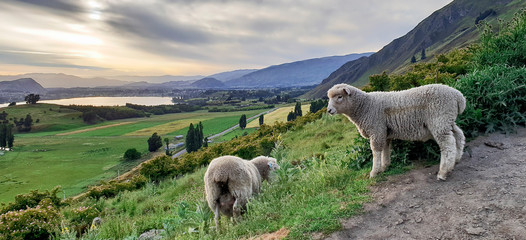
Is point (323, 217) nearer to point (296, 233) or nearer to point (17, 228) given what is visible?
point (296, 233)

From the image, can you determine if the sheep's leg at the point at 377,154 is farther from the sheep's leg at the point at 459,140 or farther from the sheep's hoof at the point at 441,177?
the sheep's leg at the point at 459,140

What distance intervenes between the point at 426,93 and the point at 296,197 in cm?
386

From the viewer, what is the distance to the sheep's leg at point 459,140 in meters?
5.94

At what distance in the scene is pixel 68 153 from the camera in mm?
89688

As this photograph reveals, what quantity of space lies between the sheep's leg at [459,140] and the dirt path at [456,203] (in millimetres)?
236

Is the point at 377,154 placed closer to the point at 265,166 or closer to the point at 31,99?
the point at 265,166

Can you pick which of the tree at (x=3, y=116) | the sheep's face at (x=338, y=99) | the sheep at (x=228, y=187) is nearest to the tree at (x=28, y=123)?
the tree at (x=3, y=116)

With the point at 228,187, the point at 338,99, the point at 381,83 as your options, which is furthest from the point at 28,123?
the point at 338,99

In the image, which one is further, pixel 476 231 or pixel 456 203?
pixel 456 203

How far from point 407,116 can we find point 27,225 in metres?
14.2

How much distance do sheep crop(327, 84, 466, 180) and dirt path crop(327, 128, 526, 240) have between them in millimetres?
474

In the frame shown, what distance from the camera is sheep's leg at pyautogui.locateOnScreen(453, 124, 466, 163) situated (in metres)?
5.94

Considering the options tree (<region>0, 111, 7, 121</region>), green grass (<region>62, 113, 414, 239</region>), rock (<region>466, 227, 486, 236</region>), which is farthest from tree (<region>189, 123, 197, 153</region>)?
tree (<region>0, 111, 7, 121</region>)

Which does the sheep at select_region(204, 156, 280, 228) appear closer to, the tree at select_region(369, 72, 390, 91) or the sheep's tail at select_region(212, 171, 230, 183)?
the sheep's tail at select_region(212, 171, 230, 183)
